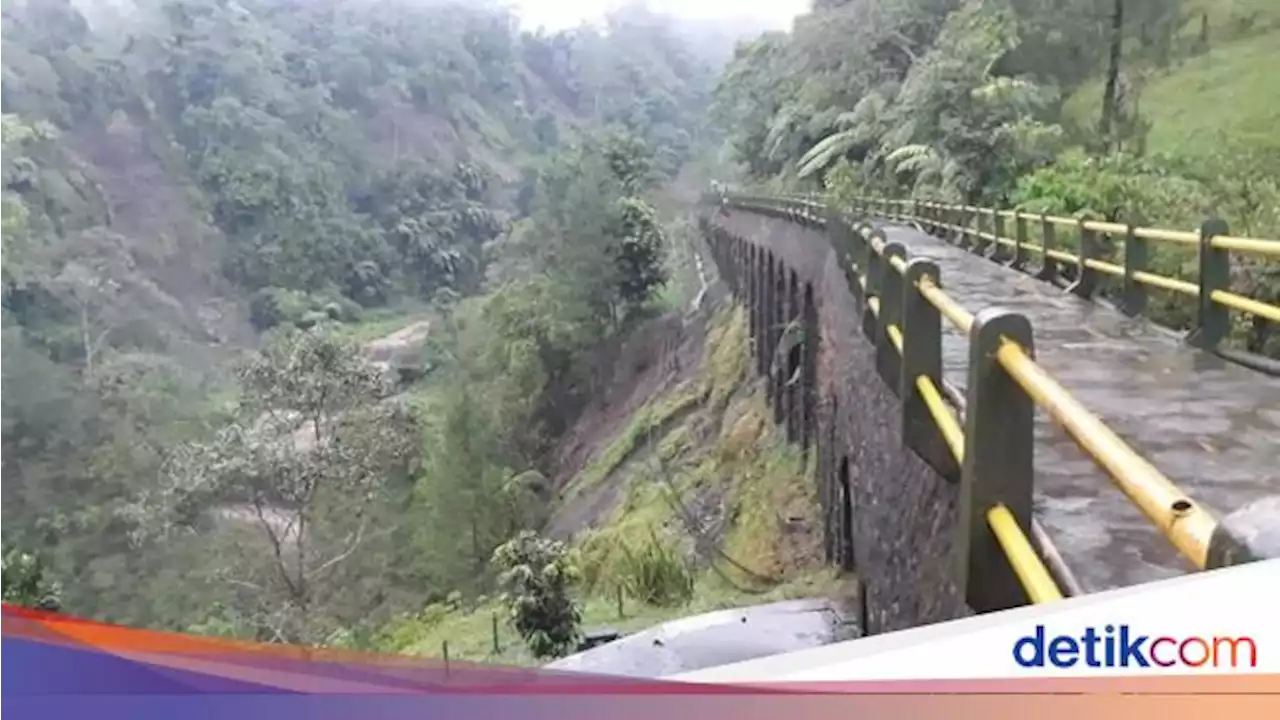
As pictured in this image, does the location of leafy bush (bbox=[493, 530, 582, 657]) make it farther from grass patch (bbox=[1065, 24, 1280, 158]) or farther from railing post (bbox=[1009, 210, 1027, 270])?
grass patch (bbox=[1065, 24, 1280, 158])

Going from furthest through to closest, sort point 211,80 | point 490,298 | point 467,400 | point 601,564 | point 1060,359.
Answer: point 211,80, point 490,298, point 467,400, point 601,564, point 1060,359

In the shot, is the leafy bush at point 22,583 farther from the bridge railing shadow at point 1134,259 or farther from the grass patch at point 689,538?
the bridge railing shadow at point 1134,259

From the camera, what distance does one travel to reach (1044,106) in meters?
11.2

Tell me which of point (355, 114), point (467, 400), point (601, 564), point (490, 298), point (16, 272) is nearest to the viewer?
point (601, 564)

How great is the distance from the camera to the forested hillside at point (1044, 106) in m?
7.87

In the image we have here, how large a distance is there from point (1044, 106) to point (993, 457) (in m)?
10.4

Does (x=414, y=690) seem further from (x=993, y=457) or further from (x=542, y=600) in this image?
(x=542, y=600)

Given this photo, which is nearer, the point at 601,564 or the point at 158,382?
the point at 601,564

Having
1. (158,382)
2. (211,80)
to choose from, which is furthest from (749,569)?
(211,80)

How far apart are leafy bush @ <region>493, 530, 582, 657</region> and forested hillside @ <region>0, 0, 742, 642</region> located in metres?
2.30

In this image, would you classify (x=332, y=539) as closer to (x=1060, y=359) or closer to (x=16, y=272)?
(x=16, y=272)

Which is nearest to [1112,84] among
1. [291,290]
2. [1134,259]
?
[1134,259]

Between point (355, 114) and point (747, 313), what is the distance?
751 inches

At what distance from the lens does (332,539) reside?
38.7ft
